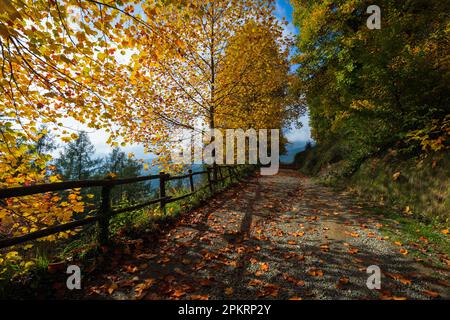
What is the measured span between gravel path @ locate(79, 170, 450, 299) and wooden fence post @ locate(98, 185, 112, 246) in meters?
0.54

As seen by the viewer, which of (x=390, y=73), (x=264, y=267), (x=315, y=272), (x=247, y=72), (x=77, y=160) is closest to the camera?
(x=315, y=272)

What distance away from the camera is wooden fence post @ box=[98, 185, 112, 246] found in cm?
433

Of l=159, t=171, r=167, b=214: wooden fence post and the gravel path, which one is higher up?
l=159, t=171, r=167, b=214: wooden fence post

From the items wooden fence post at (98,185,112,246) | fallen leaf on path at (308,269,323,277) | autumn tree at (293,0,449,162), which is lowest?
fallen leaf on path at (308,269,323,277)

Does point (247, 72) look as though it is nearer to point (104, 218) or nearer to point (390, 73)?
point (390, 73)

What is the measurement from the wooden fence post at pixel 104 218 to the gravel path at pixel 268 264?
1.79ft

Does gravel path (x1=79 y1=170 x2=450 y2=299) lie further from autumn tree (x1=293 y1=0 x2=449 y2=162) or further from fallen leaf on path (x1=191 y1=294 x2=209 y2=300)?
autumn tree (x1=293 y1=0 x2=449 y2=162)

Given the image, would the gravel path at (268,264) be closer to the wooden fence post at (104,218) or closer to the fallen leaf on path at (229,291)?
the fallen leaf on path at (229,291)

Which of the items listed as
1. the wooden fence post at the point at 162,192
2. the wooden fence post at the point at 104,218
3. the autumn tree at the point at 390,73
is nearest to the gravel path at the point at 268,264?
the wooden fence post at the point at 104,218

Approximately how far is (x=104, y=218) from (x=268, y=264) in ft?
11.2

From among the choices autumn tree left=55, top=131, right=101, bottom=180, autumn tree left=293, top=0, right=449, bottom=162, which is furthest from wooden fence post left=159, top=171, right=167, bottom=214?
autumn tree left=55, top=131, right=101, bottom=180

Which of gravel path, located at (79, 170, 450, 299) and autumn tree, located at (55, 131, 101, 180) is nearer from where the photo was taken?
gravel path, located at (79, 170, 450, 299)

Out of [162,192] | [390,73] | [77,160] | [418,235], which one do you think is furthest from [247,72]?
[77,160]

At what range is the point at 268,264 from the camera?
3.81 metres
